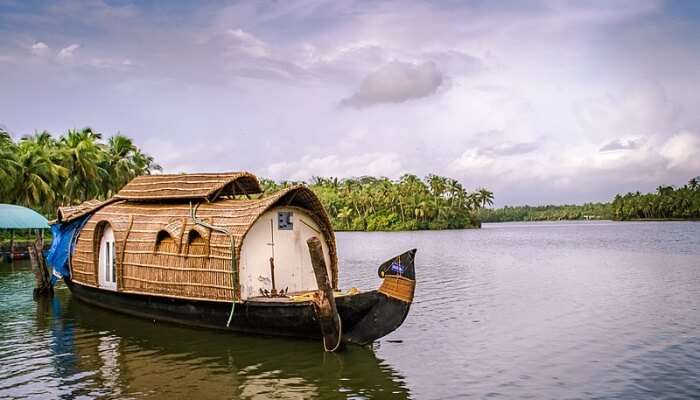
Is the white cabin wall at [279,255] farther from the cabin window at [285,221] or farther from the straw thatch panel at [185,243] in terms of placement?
the straw thatch panel at [185,243]

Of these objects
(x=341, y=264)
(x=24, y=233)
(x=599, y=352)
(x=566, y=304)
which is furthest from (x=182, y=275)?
(x=24, y=233)

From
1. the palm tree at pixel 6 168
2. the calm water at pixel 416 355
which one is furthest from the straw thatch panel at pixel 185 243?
the palm tree at pixel 6 168

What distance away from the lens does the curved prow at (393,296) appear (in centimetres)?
937

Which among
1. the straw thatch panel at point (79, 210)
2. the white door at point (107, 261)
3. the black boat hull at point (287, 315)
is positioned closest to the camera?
the black boat hull at point (287, 315)

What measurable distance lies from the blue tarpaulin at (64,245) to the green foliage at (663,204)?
3457 inches

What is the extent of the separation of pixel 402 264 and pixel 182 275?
4027 millimetres

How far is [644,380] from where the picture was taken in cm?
861

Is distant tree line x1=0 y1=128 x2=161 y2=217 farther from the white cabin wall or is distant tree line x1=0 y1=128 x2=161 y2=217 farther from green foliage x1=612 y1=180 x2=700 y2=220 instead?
green foliage x1=612 y1=180 x2=700 y2=220

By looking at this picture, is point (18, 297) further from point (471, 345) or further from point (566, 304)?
point (566, 304)

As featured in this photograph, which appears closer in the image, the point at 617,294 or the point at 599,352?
the point at 599,352

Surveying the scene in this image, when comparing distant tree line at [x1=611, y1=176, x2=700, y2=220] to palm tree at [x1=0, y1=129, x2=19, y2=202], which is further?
distant tree line at [x1=611, y1=176, x2=700, y2=220]

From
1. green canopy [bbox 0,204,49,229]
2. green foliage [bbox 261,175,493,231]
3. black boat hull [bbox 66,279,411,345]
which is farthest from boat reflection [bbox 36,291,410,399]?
green foliage [bbox 261,175,493,231]

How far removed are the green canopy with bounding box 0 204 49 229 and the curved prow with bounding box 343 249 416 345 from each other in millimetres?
17317

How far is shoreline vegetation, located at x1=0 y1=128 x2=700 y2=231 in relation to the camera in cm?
3066
